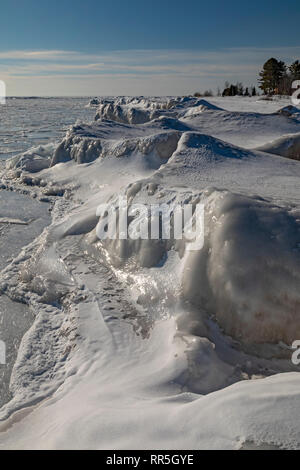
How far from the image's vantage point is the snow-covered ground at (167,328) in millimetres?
1437

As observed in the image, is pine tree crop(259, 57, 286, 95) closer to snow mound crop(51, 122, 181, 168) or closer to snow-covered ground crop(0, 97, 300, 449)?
snow mound crop(51, 122, 181, 168)

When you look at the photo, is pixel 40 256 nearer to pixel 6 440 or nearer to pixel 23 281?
pixel 23 281

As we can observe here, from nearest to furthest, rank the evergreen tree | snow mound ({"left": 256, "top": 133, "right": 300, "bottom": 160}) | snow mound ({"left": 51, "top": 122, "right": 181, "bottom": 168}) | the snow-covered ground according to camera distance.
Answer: the snow-covered ground, snow mound ({"left": 51, "top": 122, "right": 181, "bottom": 168}), snow mound ({"left": 256, "top": 133, "right": 300, "bottom": 160}), the evergreen tree

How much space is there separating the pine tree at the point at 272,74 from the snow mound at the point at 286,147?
21401 mm

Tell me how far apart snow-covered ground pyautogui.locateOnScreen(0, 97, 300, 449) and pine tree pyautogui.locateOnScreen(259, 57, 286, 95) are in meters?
24.3

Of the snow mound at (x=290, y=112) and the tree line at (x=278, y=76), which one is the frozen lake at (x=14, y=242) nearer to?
the snow mound at (x=290, y=112)

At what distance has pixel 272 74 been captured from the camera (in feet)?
83.5

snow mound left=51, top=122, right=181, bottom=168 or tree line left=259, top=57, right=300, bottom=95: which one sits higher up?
tree line left=259, top=57, right=300, bottom=95

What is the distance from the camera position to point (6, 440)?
1.76m

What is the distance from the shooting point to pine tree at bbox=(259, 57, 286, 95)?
2500 cm

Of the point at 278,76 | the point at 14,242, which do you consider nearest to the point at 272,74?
the point at 278,76

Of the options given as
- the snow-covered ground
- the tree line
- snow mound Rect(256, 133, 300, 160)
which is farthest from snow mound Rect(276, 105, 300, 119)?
Answer: the tree line

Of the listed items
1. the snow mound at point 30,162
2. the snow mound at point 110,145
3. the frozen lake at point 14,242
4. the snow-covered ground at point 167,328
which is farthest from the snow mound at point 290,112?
the frozen lake at point 14,242

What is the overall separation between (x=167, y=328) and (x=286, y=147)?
5243 millimetres
